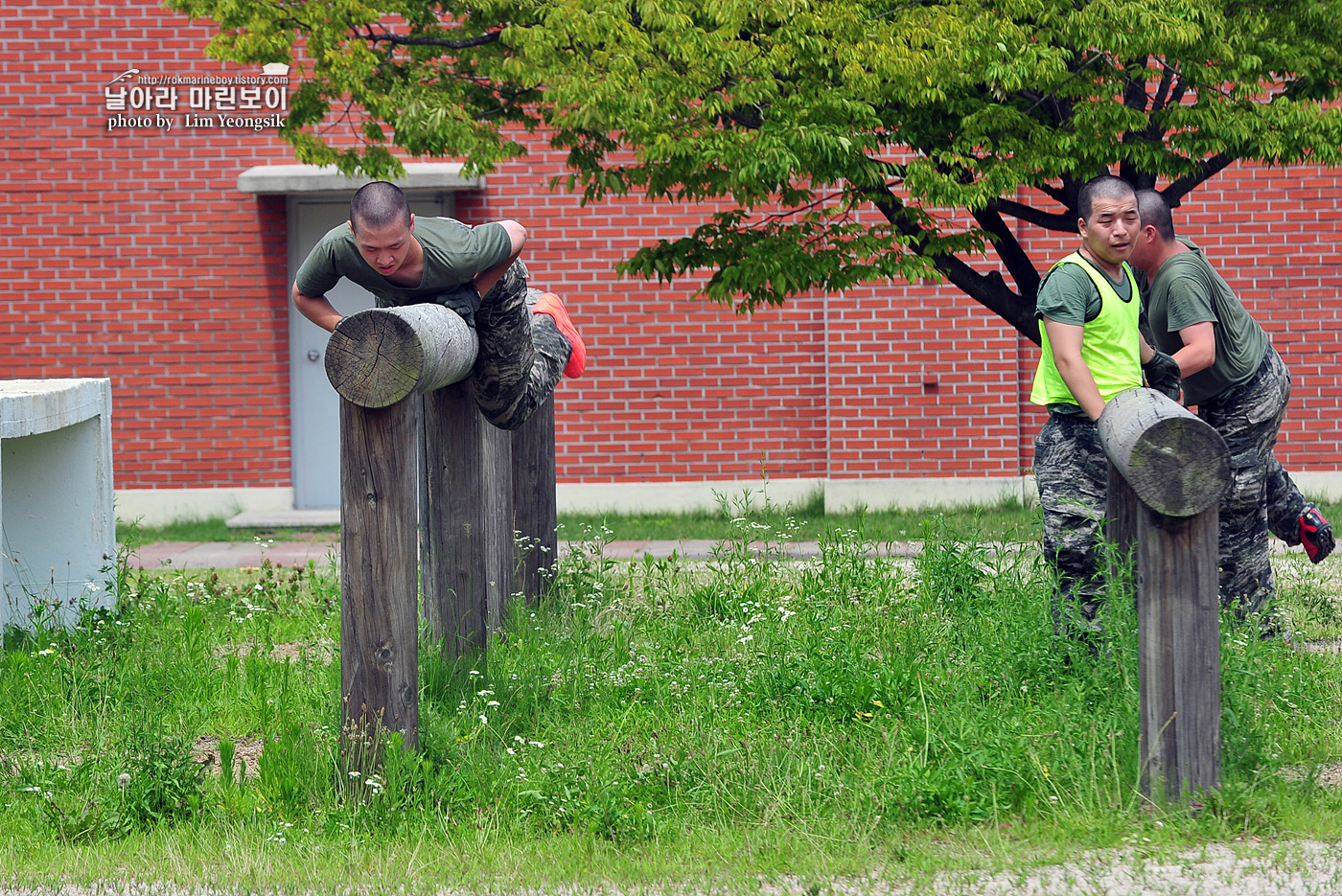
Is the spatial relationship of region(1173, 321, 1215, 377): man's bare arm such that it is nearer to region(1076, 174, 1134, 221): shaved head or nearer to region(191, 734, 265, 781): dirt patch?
region(1076, 174, 1134, 221): shaved head

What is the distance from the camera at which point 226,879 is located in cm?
320

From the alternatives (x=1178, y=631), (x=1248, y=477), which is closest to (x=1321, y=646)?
(x=1248, y=477)

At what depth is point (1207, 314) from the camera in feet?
16.4

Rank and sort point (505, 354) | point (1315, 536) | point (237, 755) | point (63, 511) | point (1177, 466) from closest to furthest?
point (1177, 466) < point (237, 755) < point (505, 354) < point (1315, 536) < point (63, 511)

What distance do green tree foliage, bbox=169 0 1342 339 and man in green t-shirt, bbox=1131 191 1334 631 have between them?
1.67 meters

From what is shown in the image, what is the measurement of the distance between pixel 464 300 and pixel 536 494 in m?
1.87

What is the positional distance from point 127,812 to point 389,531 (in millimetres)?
1104

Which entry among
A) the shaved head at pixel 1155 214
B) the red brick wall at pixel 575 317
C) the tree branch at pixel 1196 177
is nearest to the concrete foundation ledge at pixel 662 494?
the red brick wall at pixel 575 317

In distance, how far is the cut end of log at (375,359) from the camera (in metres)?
3.58

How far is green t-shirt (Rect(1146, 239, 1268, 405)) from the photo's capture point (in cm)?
504

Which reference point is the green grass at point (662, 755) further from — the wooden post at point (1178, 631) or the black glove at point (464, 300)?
the black glove at point (464, 300)

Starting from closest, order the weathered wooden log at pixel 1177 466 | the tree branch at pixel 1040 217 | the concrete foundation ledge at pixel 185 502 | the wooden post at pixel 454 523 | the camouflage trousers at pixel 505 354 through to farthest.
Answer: the weathered wooden log at pixel 1177 466 → the wooden post at pixel 454 523 → the camouflage trousers at pixel 505 354 → the tree branch at pixel 1040 217 → the concrete foundation ledge at pixel 185 502

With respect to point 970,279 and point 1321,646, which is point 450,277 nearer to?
point 1321,646

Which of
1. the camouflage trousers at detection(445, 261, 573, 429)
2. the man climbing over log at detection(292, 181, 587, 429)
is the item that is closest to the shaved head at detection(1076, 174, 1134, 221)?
the man climbing over log at detection(292, 181, 587, 429)
